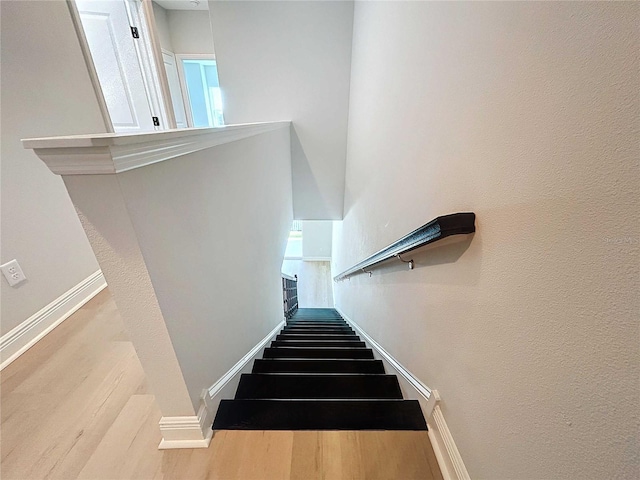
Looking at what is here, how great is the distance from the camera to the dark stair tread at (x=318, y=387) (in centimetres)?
141

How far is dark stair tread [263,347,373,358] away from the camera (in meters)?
2.09

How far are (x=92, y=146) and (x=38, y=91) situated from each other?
198 cm

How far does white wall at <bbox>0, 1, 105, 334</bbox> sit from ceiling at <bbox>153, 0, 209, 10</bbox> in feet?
8.86

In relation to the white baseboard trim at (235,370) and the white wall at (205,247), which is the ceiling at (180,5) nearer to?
the white wall at (205,247)

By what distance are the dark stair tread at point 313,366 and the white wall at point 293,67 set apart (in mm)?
2662

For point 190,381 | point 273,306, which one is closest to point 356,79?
point 273,306

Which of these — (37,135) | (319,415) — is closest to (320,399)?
(319,415)

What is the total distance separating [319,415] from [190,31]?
554 centimetres

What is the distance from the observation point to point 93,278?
225 centimetres

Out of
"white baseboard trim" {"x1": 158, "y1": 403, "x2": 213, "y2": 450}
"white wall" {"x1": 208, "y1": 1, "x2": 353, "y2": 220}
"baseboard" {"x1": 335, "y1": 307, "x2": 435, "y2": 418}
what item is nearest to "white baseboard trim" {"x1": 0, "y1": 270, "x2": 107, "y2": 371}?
"white baseboard trim" {"x1": 158, "y1": 403, "x2": 213, "y2": 450}

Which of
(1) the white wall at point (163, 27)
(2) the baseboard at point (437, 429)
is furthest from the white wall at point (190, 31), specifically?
(2) the baseboard at point (437, 429)

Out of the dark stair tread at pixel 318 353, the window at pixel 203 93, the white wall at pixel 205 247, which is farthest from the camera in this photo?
the window at pixel 203 93

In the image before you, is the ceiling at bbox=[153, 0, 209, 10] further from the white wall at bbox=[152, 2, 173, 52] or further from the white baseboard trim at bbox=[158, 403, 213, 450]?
the white baseboard trim at bbox=[158, 403, 213, 450]

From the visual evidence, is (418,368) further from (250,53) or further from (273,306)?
(250,53)
